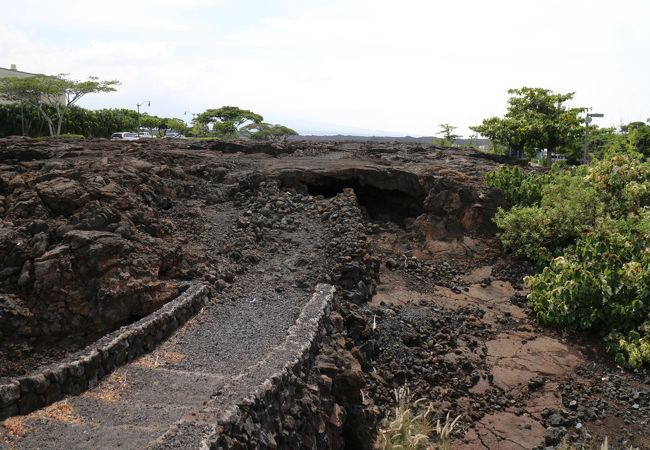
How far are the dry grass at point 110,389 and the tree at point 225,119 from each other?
3922 cm

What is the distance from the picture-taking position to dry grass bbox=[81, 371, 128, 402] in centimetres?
564

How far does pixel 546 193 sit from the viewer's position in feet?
41.9

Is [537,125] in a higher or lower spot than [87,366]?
higher

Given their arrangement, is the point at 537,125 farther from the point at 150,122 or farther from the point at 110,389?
the point at 150,122

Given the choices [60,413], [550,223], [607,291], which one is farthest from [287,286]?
[550,223]

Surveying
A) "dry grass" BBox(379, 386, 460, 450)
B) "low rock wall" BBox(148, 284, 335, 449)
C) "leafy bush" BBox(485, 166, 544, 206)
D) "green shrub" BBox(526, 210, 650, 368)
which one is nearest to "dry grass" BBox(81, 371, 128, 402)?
"low rock wall" BBox(148, 284, 335, 449)

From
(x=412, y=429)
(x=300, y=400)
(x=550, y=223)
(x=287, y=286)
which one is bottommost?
(x=412, y=429)

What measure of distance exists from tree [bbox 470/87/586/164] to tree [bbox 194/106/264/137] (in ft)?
82.5

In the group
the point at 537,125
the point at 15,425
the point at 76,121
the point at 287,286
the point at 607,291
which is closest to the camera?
the point at 15,425

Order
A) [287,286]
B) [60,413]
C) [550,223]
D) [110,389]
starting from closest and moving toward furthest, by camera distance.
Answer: [60,413]
[110,389]
[287,286]
[550,223]

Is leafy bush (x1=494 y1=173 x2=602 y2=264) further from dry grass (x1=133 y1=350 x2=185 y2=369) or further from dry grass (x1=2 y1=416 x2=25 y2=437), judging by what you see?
dry grass (x1=2 y1=416 x2=25 y2=437)

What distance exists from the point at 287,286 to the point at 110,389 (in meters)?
3.50

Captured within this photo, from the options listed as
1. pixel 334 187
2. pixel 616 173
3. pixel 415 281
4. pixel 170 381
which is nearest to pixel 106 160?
pixel 334 187

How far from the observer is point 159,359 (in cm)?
649
